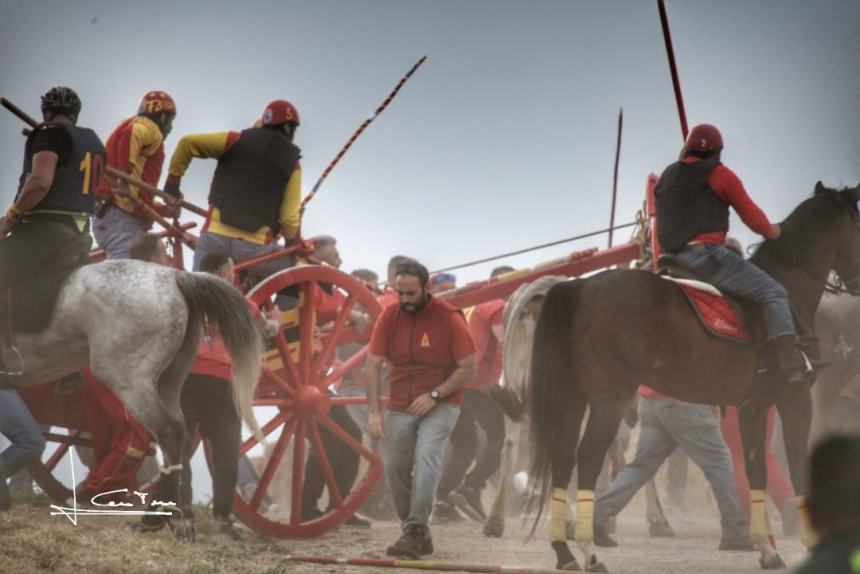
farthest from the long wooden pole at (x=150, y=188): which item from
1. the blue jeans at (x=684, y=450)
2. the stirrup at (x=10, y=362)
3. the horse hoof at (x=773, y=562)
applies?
the horse hoof at (x=773, y=562)

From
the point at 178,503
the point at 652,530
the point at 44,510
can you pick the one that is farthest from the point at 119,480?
the point at 652,530

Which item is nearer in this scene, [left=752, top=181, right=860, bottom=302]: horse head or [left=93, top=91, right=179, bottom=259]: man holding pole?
[left=752, top=181, right=860, bottom=302]: horse head

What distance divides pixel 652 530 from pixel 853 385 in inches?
100

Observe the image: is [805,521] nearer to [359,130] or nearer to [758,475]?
[758,475]

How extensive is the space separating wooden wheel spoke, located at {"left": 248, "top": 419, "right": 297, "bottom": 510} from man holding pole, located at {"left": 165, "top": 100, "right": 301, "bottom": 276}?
1080 millimetres

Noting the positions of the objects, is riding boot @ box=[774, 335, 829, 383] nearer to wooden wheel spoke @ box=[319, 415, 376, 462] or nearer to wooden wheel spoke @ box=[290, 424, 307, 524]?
wooden wheel spoke @ box=[319, 415, 376, 462]

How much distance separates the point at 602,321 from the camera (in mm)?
6703

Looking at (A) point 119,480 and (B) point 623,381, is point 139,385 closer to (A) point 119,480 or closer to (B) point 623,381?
(A) point 119,480

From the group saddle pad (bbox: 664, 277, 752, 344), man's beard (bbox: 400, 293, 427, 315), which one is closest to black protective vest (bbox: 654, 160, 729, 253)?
saddle pad (bbox: 664, 277, 752, 344)

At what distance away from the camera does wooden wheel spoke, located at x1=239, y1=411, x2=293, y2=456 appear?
321 inches

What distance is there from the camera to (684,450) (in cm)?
867

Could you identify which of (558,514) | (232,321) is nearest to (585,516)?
(558,514)

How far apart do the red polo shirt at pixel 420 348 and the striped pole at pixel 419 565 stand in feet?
4.33

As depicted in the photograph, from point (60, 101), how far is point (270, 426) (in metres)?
2.61
